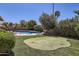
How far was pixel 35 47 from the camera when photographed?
5797mm

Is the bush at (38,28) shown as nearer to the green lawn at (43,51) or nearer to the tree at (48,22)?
the tree at (48,22)

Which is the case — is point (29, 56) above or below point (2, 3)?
below

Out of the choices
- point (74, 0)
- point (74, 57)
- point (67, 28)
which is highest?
point (74, 0)

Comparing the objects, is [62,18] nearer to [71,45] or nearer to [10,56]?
[71,45]

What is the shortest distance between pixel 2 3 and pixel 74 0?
0.91m

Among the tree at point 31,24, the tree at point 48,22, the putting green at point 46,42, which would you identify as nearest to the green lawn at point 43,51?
the putting green at point 46,42

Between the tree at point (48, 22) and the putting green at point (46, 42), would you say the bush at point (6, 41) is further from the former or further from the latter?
the tree at point (48, 22)

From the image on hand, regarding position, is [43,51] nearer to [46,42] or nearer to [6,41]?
[46,42]

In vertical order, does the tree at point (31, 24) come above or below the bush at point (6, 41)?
above

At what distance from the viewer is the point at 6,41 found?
5.73m

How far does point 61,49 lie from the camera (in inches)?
228

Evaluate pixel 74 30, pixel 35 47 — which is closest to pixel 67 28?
pixel 74 30

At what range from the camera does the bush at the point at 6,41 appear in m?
5.74

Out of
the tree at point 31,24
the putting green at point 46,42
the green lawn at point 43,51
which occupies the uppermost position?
the tree at point 31,24
